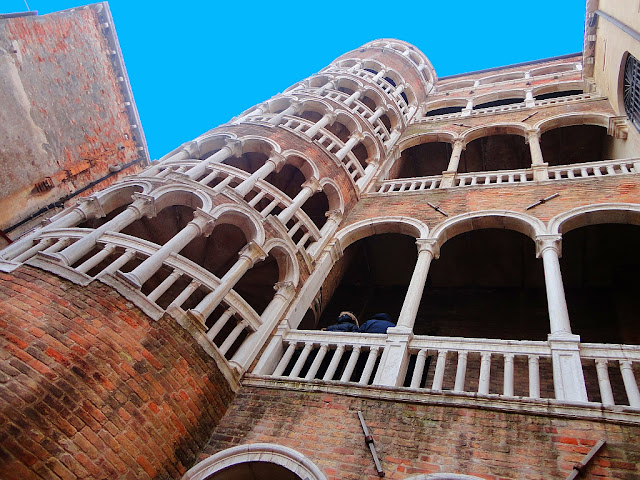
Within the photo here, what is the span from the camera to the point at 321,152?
13203mm

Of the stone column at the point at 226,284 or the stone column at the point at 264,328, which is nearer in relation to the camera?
the stone column at the point at 226,284

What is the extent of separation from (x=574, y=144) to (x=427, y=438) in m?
14.4

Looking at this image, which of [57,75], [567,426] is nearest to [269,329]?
[567,426]

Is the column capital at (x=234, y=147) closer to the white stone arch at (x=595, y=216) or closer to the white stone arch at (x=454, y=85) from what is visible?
the white stone arch at (x=595, y=216)

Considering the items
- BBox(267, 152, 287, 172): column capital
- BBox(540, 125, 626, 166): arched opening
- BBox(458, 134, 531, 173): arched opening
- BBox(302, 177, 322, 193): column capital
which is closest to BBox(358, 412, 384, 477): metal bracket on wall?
BBox(302, 177, 322, 193): column capital

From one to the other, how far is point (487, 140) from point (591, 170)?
521cm

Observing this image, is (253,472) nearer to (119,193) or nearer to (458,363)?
(458,363)

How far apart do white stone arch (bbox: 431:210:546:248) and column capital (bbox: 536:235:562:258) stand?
30.2 inches

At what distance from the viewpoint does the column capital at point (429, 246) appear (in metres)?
10.4

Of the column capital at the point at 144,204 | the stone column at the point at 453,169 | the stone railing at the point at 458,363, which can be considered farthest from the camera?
the stone column at the point at 453,169

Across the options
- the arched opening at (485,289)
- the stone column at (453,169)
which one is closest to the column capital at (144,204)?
the arched opening at (485,289)

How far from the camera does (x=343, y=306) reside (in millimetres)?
13648

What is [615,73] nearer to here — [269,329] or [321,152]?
[321,152]

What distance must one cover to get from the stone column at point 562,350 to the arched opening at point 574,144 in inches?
376
